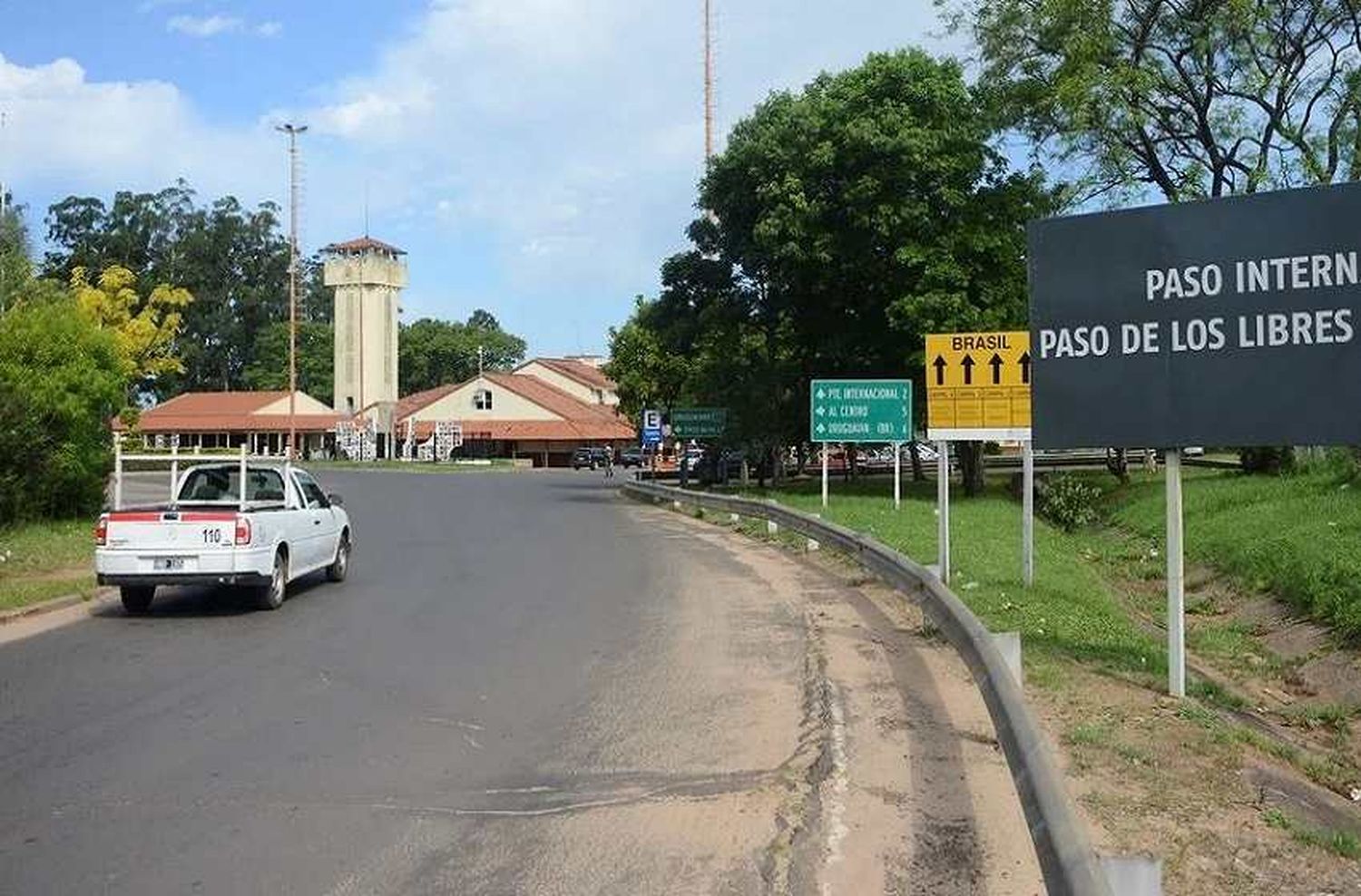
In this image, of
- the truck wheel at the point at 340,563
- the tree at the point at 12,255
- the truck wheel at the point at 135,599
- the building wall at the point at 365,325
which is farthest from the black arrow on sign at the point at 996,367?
the building wall at the point at 365,325

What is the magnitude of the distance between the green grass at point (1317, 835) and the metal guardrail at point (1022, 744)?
3.84 ft

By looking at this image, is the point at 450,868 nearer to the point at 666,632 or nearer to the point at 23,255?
the point at 666,632

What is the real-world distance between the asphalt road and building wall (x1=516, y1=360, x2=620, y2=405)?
9744cm

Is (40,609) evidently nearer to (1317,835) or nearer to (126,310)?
(1317,835)

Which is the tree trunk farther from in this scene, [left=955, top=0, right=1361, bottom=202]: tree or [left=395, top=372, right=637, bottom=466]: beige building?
[left=395, top=372, right=637, bottom=466]: beige building

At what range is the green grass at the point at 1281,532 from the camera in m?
13.9

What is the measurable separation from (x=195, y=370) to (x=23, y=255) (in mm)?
81273

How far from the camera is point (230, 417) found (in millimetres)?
94062

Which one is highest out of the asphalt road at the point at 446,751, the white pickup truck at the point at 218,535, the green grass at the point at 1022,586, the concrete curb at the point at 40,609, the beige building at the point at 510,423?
the beige building at the point at 510,423

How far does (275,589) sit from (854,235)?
21.4m

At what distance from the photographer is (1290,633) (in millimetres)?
13750

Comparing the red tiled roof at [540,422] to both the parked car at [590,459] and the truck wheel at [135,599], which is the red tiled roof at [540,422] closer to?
the parked car at [590,459]

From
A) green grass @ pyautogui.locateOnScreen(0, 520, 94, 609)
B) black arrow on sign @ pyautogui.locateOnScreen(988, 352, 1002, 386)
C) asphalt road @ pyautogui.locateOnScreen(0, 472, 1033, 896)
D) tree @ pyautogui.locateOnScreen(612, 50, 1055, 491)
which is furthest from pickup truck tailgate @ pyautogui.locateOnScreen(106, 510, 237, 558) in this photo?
tree @ pyautogui.locateOnScreen(612, 50, 1055, 491)

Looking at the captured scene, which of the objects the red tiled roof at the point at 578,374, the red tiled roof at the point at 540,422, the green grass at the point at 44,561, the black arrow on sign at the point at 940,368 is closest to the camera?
the black arrow on sign at the point at 940,368
